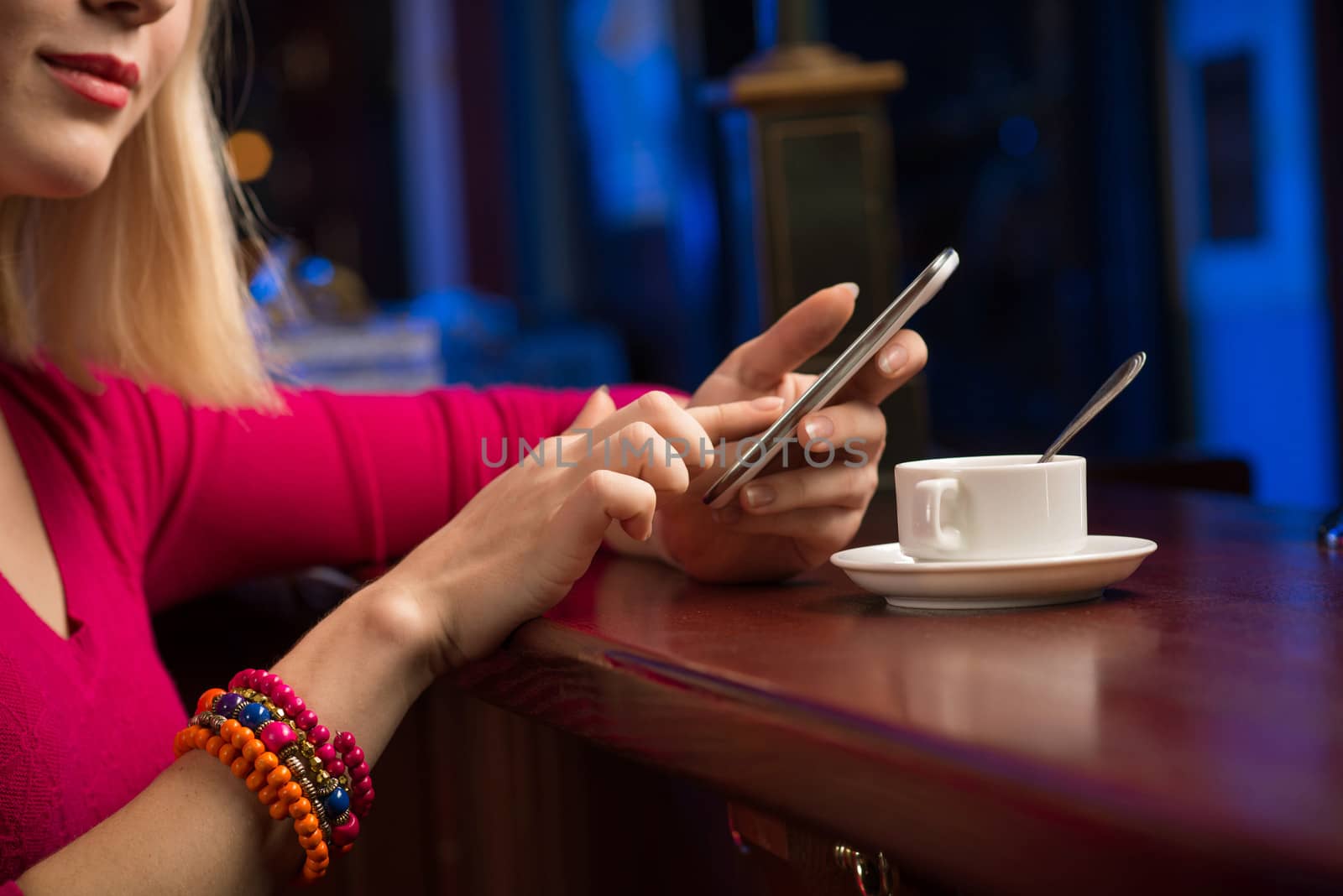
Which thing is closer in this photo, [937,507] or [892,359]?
[937,507]

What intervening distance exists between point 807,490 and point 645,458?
0.12 metres

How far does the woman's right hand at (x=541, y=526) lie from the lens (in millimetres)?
669

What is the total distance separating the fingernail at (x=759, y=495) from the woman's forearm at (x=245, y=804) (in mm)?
191

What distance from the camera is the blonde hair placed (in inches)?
41.7

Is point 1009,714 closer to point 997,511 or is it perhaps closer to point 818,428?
point 997,511

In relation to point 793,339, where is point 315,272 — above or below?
above

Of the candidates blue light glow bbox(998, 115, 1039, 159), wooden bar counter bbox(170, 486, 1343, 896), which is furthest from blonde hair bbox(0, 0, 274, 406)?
blue light glow bbox(998, 115, 1039, 159)

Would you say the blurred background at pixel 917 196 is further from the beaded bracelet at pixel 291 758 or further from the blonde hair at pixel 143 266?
the beaded bracelet at pixel 291 758

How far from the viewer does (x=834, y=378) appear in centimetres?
71

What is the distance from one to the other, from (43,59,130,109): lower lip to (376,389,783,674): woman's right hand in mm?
364

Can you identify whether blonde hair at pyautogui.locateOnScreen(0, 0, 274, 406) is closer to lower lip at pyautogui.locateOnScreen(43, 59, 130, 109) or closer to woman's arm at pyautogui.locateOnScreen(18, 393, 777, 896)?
lower lip at pyautogui.locateOnScreen(43, 59, 130, 109)

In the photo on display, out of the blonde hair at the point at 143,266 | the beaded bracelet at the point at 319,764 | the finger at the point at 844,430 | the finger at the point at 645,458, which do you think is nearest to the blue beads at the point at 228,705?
the beaded bracelet at the point at 319,764

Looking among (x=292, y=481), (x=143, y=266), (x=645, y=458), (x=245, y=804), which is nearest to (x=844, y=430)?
(x=645, y=458)

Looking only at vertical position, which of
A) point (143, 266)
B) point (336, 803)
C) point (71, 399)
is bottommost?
point (336, 803)
